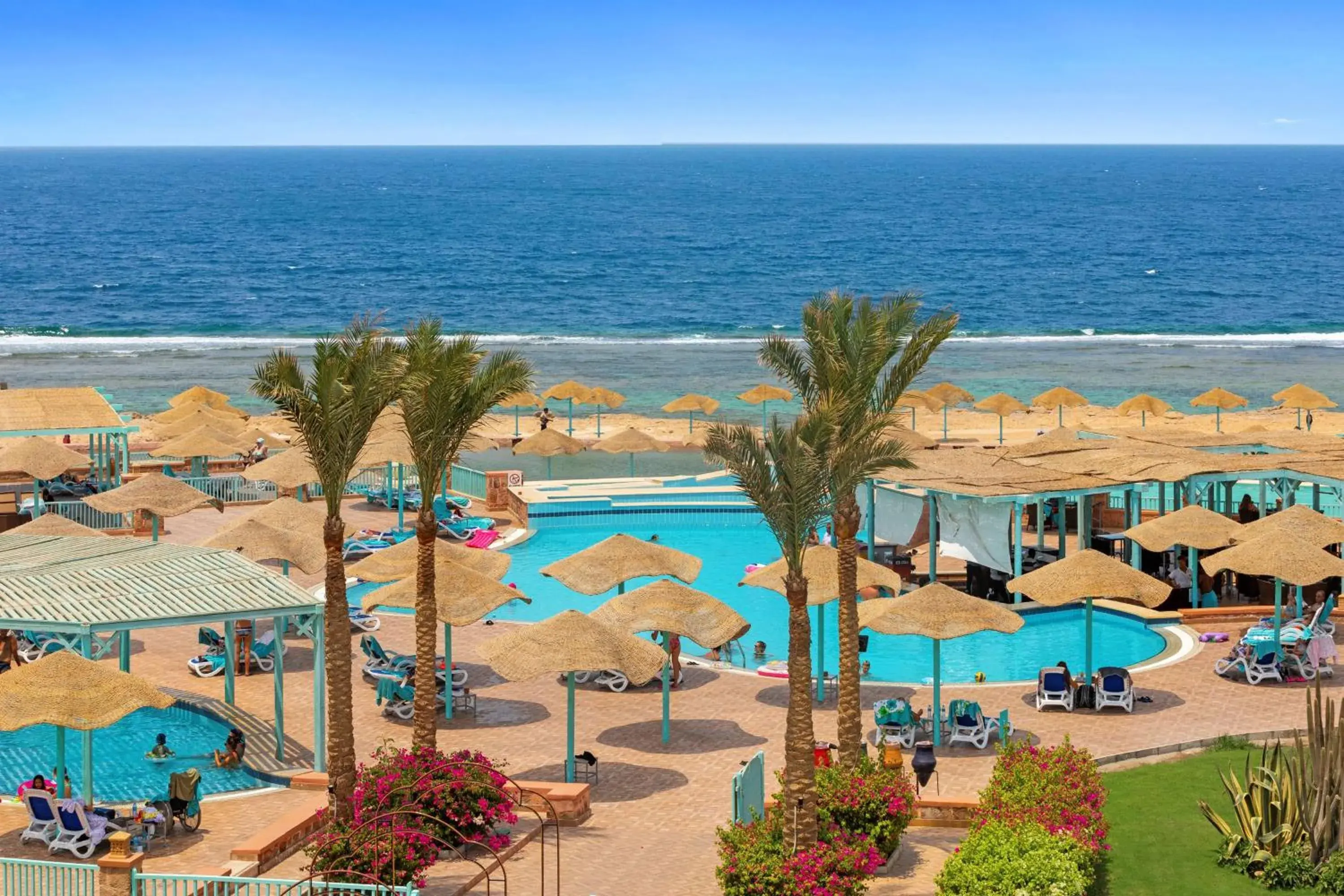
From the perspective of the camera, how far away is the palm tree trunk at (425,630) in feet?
59.1

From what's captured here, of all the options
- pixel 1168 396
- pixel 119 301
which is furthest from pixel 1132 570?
pixel 119 301

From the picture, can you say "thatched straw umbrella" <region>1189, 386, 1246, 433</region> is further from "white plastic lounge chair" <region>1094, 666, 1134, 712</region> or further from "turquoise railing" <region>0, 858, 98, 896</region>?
"turquoise railing" <region>0, 858, 98, 896</region>

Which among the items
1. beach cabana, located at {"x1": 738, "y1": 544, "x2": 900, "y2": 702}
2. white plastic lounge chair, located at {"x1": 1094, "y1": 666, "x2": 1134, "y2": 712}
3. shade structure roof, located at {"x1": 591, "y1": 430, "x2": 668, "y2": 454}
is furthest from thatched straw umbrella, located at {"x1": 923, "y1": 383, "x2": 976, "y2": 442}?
white plastic lounge chair, located at {"x1": 1094, "y1": 666, "x2": 1134, "y2": 712}

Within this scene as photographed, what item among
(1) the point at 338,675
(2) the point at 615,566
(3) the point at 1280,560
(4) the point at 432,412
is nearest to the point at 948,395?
(3) the point at 1280,560

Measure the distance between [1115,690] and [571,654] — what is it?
774 cm

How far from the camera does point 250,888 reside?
583 inches

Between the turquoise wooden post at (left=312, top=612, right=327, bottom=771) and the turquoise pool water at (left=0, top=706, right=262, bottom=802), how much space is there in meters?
0.76

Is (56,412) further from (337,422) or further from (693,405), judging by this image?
(337,422)

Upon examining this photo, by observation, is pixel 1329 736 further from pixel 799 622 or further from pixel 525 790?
pixel 525 790

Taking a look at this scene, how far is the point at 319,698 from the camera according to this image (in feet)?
65.3

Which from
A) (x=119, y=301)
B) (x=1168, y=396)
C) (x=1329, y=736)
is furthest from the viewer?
(x=119, y=301)

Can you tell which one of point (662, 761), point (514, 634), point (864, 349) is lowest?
point (662, 761)

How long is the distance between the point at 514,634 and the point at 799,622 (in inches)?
223

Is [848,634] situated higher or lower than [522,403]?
lower
